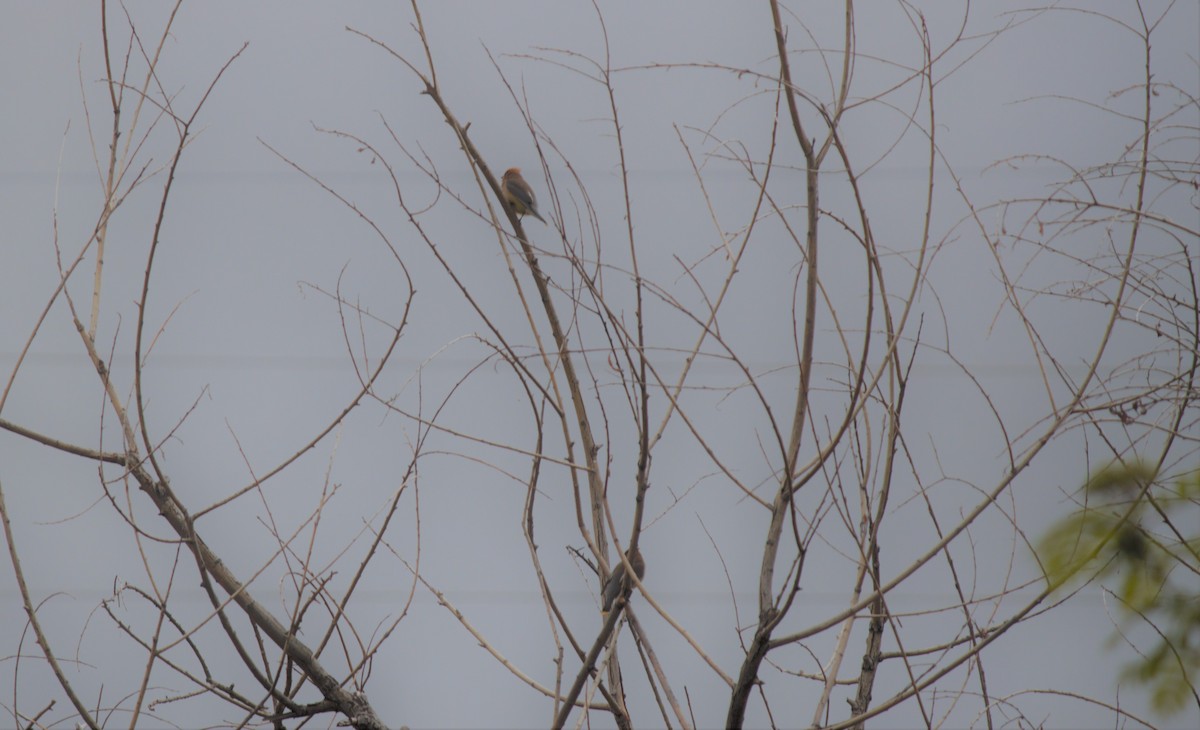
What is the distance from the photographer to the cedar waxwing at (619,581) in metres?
0.87

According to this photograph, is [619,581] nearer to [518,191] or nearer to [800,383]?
[800,383]

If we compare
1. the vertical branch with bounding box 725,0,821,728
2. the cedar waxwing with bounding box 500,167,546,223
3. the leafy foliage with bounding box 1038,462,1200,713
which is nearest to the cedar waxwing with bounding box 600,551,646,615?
the vertical branch with bounding box 725,0,821,728

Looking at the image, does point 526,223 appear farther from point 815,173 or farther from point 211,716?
point 815,173

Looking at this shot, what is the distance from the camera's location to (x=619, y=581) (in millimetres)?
996

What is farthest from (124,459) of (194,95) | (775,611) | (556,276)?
(194,95)

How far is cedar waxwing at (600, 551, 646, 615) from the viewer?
2.84ft

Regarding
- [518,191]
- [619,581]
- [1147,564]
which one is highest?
[518,191]

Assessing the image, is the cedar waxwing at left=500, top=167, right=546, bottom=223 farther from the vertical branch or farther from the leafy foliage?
the vertical branch

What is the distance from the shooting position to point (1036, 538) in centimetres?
208

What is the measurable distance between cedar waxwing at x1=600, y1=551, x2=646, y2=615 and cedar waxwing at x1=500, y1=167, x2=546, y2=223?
1.29 m

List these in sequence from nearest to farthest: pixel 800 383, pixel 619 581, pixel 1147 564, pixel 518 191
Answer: pixel 800 383 < pixel 619 581 < pixel 1147 564 < pixel 518 191

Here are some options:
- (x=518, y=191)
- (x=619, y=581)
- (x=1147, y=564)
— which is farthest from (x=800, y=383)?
(x=518, y=191)

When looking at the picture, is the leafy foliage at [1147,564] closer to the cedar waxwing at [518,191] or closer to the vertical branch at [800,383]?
the vertical branch at [800,383]

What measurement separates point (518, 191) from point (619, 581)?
1.41m
